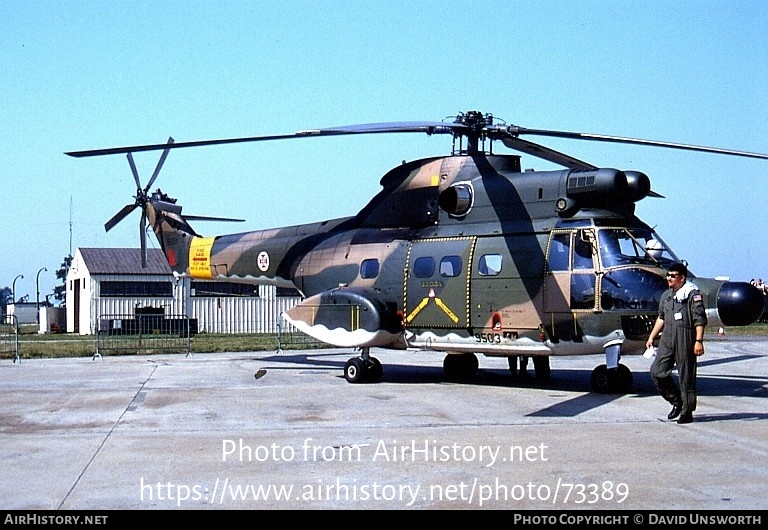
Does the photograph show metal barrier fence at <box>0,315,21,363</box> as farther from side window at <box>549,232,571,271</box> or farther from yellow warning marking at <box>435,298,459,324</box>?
side window at <box>549,232,571,271</box>

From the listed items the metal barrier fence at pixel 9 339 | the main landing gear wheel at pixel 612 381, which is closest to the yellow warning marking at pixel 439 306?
the main landing gear wheel at pixel 612 381

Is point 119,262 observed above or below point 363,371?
above

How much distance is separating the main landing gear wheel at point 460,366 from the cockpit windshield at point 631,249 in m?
4.30

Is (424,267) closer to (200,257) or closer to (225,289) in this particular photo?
(200,257)

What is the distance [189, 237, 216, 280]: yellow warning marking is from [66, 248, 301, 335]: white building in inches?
1012

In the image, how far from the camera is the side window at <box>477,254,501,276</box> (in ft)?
48.9

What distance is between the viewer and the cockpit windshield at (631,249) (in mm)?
13539

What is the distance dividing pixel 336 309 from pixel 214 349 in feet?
37.2

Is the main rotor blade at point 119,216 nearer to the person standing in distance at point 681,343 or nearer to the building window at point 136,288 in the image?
the person standing in distance at point 681,343

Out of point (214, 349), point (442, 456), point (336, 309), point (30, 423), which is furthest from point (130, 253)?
point (442, 456)

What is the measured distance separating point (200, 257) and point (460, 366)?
7.05 m

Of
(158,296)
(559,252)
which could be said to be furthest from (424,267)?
(158,296)

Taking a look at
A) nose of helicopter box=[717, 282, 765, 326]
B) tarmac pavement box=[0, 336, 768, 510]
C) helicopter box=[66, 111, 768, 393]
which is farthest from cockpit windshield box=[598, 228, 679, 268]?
tarmac pavement box=[0, 336, 768, 510]

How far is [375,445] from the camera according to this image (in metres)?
9.44
